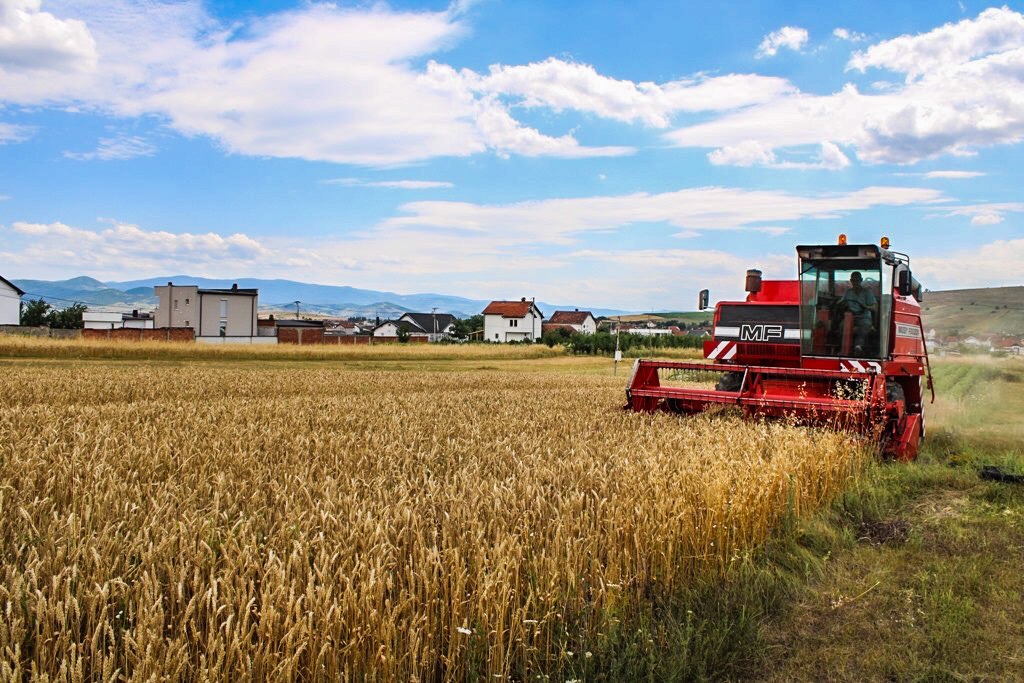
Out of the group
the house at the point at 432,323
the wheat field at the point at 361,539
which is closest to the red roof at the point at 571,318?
the house at the point at 432,323

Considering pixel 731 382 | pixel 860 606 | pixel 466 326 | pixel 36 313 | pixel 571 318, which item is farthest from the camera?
pixel 571 318

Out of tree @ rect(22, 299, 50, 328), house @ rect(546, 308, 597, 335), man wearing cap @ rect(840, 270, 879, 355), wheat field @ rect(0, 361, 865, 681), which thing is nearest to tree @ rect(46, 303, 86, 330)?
tree @ rect(22, 299, 50, 328)

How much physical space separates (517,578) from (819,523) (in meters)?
4.00

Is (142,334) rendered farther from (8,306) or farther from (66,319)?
(66,319)

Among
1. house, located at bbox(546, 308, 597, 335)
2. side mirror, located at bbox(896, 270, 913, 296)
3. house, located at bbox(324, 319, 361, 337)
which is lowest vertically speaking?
house, located at bbox(324, 319, 361, 337)

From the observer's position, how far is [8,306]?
72.4 m

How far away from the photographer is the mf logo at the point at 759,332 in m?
14.9

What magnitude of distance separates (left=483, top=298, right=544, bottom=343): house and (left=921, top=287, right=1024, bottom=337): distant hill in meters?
80.5

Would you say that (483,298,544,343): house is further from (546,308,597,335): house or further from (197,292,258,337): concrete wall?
(197,292,258,337): concrete wall

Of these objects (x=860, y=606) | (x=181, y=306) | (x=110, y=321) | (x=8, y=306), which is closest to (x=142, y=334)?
(x=181, y=306)

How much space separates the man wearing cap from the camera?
12.1 meters

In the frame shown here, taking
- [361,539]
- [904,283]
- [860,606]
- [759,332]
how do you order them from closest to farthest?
[361,539], [860,606], [904,283], [759,332]

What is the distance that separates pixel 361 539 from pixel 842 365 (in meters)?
10.4

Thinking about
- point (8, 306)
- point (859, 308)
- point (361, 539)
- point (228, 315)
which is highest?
point (8, 306)
